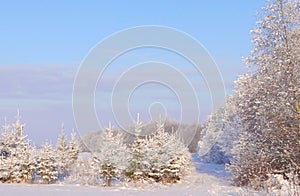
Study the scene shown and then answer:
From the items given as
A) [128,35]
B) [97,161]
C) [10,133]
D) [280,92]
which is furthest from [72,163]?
[280,92]

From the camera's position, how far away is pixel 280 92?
51.0ft

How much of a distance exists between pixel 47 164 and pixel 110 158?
3738 mm

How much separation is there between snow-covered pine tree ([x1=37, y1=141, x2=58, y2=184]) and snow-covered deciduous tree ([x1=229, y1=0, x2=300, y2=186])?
8.82 m

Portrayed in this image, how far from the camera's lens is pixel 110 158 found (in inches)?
758

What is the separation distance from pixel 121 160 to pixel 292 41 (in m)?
9.13

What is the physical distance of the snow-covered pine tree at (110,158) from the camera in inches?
754

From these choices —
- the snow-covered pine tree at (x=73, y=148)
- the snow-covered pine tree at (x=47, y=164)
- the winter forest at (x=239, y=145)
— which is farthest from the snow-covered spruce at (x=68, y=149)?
the snow-covered pine tree at (x=47, y=164)

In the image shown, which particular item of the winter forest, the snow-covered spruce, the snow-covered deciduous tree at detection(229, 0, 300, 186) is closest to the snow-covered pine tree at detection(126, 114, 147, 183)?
the winter forest

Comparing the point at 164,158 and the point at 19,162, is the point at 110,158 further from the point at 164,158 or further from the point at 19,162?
the point at 19,162

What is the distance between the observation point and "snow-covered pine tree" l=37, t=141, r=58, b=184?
20.9 metres

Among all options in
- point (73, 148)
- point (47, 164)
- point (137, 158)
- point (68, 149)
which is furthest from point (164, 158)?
point (73, 148)

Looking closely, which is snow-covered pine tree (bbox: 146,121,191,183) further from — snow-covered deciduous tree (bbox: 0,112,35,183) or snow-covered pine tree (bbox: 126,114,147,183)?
snow-covered deciduous tree (bbox: 0,112,35,183)

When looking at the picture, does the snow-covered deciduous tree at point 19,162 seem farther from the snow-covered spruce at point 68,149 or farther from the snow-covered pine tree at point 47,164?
the snow-covered spruce at point 68,149

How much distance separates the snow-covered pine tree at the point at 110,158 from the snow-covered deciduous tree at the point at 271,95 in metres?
5.00
